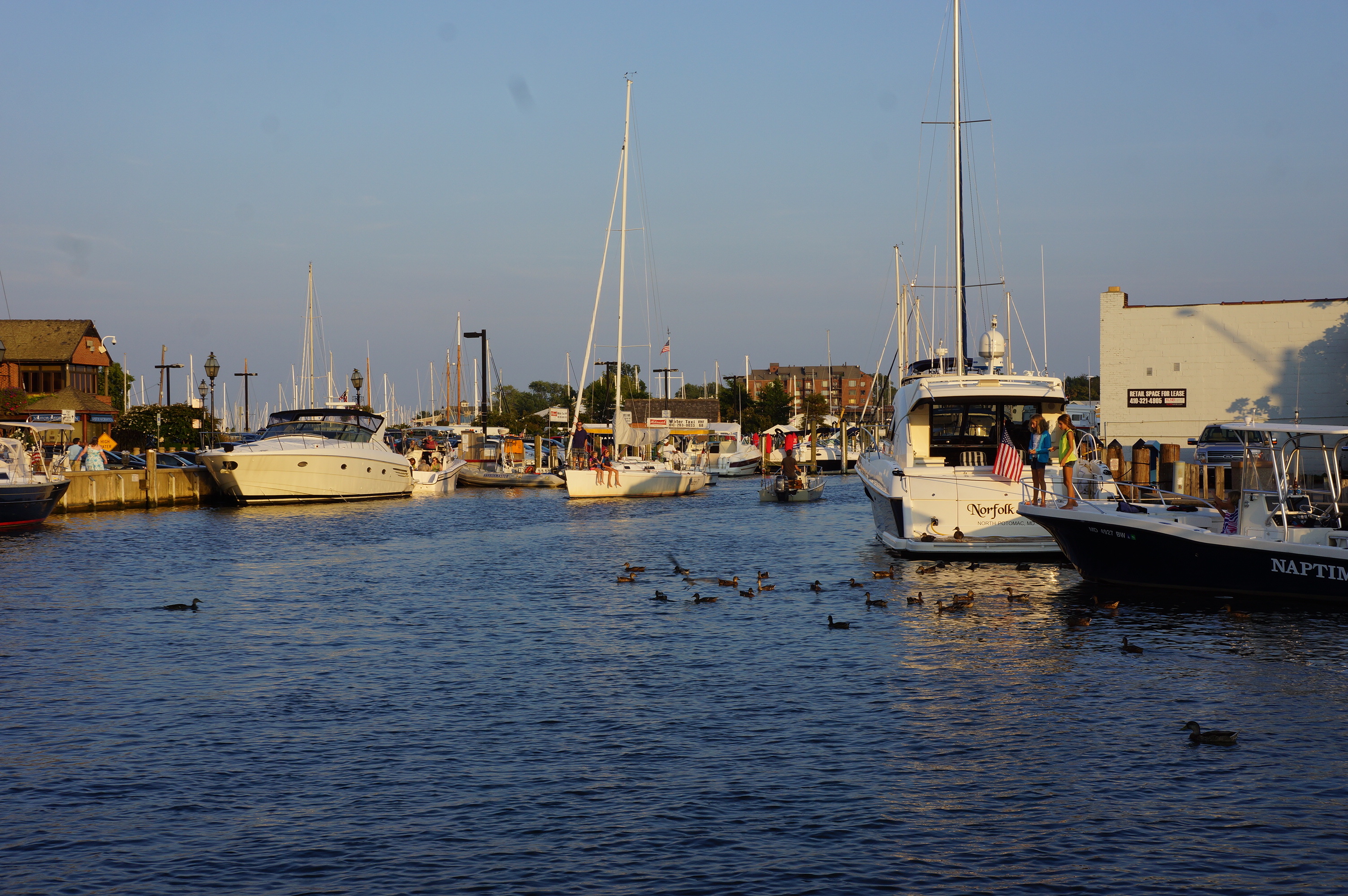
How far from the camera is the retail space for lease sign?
138 feet

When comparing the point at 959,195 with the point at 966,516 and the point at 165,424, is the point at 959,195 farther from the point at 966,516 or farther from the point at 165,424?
the point at 165,424

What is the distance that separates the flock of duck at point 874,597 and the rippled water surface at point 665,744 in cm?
21

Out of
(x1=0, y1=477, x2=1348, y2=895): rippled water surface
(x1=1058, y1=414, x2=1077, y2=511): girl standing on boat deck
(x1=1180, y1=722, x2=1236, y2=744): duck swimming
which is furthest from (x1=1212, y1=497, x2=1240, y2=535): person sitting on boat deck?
(x1=1180, y1=722, x2=1236, y2=744): duck swimming

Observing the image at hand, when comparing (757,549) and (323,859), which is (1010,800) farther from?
(757,549)

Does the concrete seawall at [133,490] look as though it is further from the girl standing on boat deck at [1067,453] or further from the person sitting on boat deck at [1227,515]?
the person sitting on boat deck at [1227,515]

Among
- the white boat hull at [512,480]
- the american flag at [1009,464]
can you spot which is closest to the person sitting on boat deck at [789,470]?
the white boat hull at [512,480]

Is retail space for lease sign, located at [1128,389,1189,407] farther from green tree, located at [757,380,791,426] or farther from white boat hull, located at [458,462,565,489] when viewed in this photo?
green tree, located at [757,380,791,426]

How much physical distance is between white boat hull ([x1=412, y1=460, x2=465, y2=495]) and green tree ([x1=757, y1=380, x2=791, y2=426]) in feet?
277

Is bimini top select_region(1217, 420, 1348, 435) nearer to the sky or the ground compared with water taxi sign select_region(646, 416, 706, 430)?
nearer to the ground

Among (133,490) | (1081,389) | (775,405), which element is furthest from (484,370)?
(1081,389)

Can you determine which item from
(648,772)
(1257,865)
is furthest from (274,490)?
(1257,865)

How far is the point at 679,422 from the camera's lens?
2992 inches

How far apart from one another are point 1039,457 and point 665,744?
42.7 feet

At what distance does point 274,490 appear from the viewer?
45.8m
